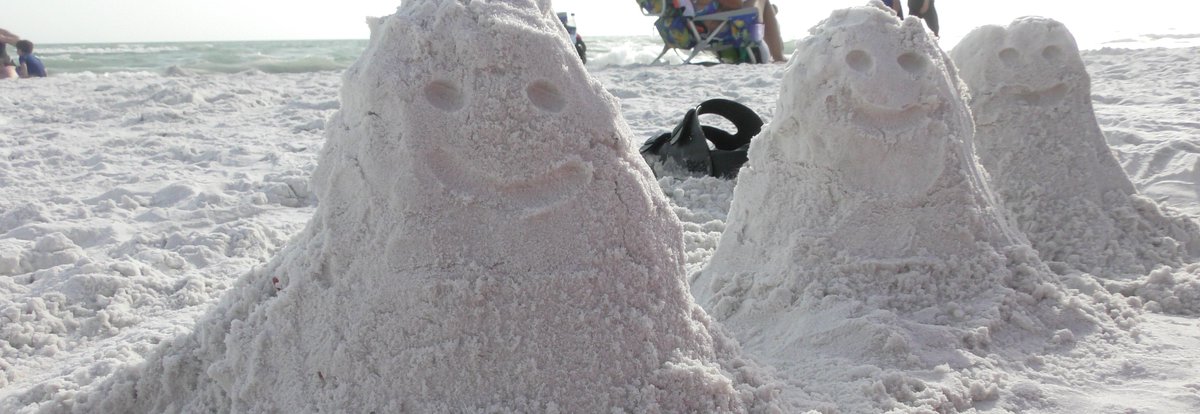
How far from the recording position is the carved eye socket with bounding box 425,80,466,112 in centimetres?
124

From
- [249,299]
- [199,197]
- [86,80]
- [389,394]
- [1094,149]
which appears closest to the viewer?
[389,394]

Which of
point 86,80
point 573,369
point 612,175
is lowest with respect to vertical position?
point 86,80

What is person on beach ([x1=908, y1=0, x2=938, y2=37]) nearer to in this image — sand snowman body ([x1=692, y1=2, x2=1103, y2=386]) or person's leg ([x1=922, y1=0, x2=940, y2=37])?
person's leg ([x1=922, y1=0, x2=940, y2=37])

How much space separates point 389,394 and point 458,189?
0.29 meters

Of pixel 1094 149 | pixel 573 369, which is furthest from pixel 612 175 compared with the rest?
pixel 1094 149

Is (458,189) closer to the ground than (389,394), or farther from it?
farther from it

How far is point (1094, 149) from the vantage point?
2434 mm

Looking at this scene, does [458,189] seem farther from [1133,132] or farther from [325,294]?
[1133,132]

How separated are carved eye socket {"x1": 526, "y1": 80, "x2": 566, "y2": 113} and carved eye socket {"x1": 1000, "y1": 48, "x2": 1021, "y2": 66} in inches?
67.4

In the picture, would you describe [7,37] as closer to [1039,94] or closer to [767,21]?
[767,21]

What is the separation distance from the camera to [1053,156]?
2.40 m

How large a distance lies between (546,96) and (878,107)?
913 mm

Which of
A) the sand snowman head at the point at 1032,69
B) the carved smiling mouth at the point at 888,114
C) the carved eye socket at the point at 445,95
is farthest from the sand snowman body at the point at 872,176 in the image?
the carved eye socket at the point at 445,95

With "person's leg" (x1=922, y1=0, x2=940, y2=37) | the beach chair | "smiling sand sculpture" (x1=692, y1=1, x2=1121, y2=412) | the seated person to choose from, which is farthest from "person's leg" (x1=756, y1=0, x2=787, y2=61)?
"smiling sand sculpture" (x1=692, y1=1, x2=1121, y2=412)
